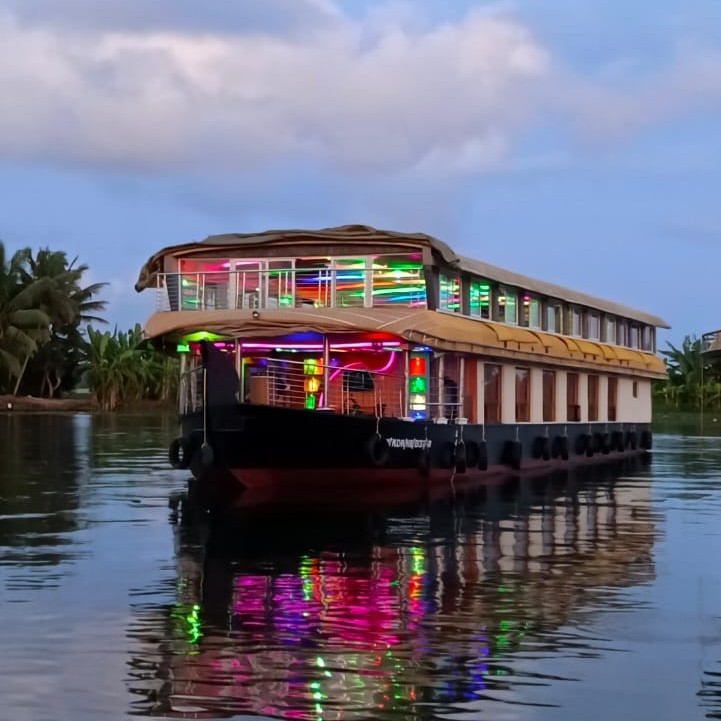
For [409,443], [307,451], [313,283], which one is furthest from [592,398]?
[307,451]

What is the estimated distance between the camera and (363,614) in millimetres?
9516

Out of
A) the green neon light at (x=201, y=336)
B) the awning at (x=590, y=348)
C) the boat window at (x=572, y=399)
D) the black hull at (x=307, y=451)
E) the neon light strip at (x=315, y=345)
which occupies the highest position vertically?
the awning at (x=590, y=348)

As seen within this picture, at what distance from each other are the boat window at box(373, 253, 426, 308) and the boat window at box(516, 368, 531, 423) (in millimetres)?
5555

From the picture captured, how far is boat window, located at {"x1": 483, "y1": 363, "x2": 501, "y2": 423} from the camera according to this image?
76.8 feet

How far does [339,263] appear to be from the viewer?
67.0ft

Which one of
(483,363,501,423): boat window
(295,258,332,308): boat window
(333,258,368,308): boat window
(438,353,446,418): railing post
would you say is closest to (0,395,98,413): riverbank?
(483,363,501,423): boat window

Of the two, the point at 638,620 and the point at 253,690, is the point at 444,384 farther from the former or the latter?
the point at 253,690

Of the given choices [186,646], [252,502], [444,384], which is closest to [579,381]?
[444,384]

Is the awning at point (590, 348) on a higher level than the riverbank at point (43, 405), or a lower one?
higher

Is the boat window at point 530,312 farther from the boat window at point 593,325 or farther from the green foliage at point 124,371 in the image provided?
the green foliage at point 124,371

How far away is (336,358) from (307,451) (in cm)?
309

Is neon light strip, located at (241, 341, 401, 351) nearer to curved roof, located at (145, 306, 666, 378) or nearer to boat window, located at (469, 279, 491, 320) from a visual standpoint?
curved roof, located at (145, 306, 666, 378)

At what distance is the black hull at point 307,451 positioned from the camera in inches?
694

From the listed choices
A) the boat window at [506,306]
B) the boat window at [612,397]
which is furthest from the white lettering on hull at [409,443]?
the boat window at [612,397]
